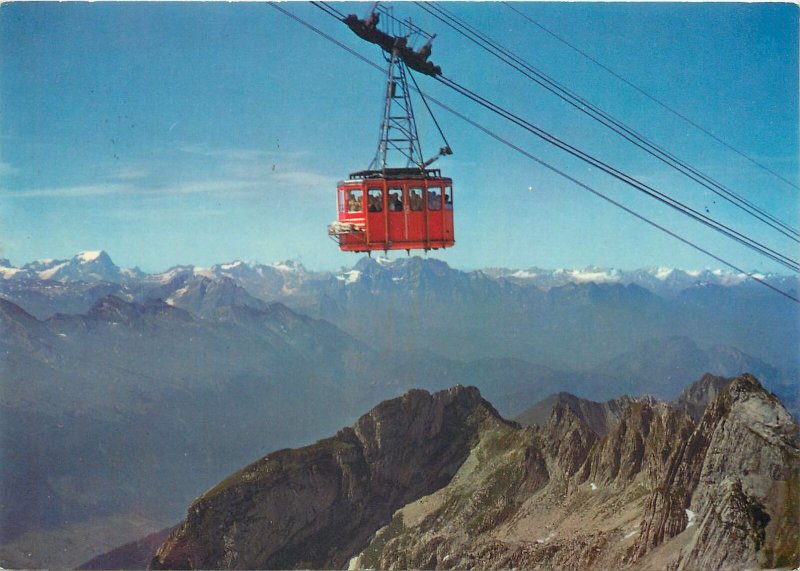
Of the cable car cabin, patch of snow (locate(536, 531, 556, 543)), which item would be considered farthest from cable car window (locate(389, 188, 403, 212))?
patch of snow (locate(536, 531, 556, 543))

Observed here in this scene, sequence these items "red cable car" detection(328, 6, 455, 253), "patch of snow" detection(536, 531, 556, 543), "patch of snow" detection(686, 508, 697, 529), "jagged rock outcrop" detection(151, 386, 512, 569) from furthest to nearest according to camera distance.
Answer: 1. "jagged rock outcrop" detection(151, 386, 512, 569)
2. "patch of snow" detection(536, 531, 556, 543)
3. "patch of snow" detection(686, 508, 697, 529)
4. "red cable car" detection(328, 6, 455, 253)

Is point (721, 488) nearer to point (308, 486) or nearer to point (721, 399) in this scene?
point (721, 399)

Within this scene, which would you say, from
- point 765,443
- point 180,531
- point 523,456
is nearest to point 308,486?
point 180,531

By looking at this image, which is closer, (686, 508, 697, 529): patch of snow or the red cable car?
the red cable car

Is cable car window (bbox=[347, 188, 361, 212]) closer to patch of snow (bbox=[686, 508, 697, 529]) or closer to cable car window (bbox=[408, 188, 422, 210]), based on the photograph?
cable car window (bbox=[408, 188, 422, 210])

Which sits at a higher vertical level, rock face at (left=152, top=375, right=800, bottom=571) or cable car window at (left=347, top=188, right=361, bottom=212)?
cable car window at (left=347, top=188, right=361, bottom=212)

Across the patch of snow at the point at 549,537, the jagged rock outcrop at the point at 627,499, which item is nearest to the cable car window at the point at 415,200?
the jagged rock outcrop at the point at 627,499

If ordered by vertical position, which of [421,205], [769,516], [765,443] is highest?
[421,205]
